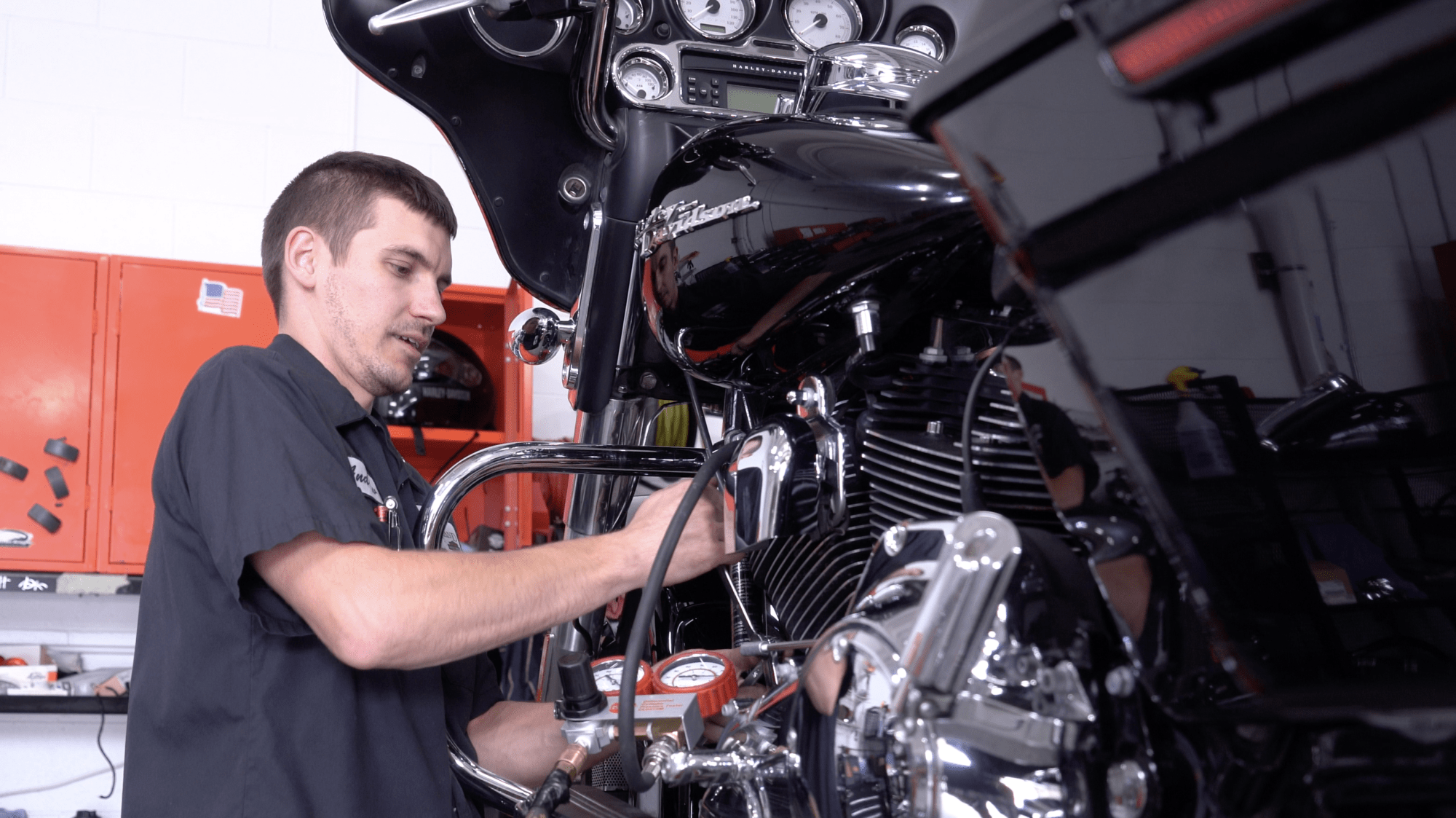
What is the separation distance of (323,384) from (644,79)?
0.54 m

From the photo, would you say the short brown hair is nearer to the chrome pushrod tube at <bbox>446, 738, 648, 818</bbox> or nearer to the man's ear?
the man's ear

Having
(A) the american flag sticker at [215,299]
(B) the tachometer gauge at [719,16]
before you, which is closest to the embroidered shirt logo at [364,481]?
(B) the tachometer gauge at [719,16]

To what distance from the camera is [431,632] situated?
3.32 feet

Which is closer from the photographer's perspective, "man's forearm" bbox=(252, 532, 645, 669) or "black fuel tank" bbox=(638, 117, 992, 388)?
"black fuel tank" bbox=(638, 117, 992, 388)

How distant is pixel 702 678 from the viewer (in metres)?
0.95

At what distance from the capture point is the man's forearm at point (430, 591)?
39.3 inches

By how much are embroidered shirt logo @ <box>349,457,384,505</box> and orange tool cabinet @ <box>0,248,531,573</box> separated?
6.30ft

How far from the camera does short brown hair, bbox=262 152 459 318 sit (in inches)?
58.1

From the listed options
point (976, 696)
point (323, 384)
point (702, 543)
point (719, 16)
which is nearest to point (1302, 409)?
point (976, 696)

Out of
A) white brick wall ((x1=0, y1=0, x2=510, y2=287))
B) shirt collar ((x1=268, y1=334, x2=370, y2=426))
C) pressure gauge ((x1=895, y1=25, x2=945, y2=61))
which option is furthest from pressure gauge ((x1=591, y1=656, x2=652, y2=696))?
white brick wall ((x1=0, y1=0, x2=510, y2=287))

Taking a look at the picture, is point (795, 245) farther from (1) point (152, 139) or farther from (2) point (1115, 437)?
(1) point (152, 139)

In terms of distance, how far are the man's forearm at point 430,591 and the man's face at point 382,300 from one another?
45 centimetres

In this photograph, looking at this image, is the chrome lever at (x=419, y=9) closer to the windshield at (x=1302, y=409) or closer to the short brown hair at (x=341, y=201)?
the short brown hair at (x=341, y=201)

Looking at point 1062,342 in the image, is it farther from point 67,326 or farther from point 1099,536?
point 67,326
